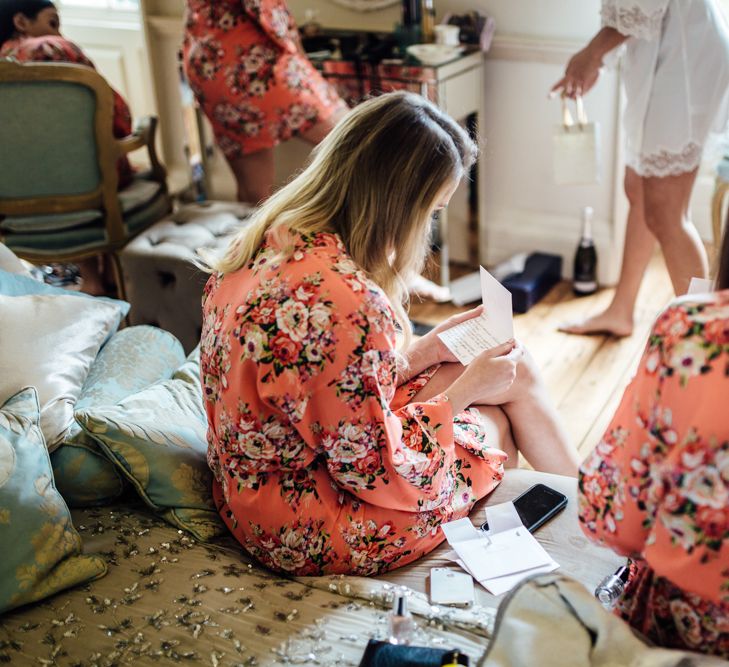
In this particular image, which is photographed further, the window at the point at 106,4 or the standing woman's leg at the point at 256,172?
the window at the point at 106,4

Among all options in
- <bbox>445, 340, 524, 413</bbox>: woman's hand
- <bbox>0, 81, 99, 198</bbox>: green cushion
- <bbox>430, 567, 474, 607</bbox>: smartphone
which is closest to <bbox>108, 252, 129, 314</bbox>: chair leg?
<bbox>0, 81, 99, 198</bbox>: green cushion

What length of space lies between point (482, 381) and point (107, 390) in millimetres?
779

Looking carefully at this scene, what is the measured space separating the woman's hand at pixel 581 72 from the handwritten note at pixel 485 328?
1.11 m

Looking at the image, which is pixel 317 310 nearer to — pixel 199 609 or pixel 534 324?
pixel 199 609

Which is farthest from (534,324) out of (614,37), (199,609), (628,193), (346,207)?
(199,609)

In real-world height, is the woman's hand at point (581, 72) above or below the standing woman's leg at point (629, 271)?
above

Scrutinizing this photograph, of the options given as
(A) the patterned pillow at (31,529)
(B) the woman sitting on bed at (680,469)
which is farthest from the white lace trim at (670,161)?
(A) the patterned pillow at (31,529)

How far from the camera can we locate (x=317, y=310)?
1423 millimetres

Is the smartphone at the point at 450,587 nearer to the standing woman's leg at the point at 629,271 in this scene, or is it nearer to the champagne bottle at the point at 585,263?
the standing woman's leg at the point at 629,271

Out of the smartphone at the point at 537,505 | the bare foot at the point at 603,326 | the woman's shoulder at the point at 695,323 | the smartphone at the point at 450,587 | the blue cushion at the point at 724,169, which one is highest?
the woman's shoulder at the point at 695,323

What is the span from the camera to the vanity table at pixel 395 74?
9.89 ft

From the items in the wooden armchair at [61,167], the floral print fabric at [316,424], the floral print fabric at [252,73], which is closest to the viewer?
the floral print fabric at [316,424]

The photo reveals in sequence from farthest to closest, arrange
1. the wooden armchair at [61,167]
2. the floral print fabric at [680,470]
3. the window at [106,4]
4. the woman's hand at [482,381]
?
the window at [106,4], the wooden armchair at [61,167], the woman's hand at [482,381], the floral print fabric at [680,470]

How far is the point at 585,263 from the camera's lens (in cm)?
329
